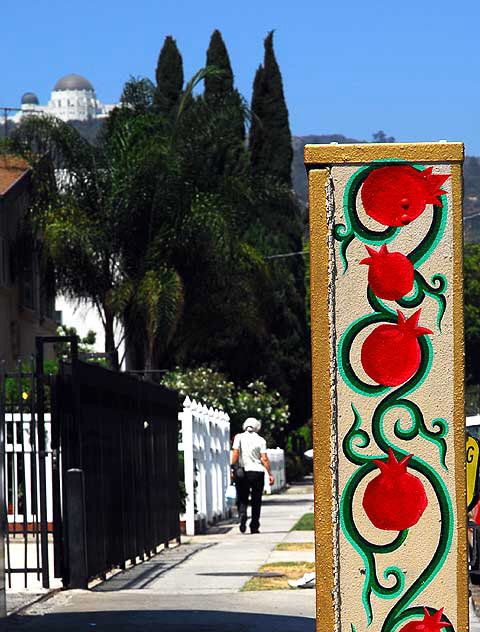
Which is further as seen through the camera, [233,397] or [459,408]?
[233,397]

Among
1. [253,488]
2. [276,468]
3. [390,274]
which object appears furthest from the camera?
[276,468]

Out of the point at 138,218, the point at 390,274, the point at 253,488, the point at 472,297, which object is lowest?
the point at 253,488

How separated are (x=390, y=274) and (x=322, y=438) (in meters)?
0.70

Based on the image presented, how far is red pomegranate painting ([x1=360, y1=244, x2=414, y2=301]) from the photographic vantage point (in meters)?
5.61

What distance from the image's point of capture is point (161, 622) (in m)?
9.93

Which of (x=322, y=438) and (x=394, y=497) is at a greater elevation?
(x=322, y=438)

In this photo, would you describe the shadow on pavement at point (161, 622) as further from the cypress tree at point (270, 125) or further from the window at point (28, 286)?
the cypress tree at point (270, 125)

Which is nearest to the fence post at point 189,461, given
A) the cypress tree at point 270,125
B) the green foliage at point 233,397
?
the green foliage at point 233,397

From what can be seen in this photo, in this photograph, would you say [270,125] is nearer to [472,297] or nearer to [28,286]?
[28,286]

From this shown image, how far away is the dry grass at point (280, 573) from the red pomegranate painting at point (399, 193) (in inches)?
278

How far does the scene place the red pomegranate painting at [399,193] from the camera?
5613 millimetres

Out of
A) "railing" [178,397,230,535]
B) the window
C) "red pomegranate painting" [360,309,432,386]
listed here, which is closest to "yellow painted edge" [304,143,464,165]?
"red pomegranate painting" [360,309,432,386]

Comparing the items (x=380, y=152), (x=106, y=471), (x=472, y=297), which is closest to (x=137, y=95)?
(x=106, y=471)

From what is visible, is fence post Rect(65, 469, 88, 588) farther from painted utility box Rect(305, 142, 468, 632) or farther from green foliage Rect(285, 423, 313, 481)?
green foliage Rect(285, 423, 313, 481)
